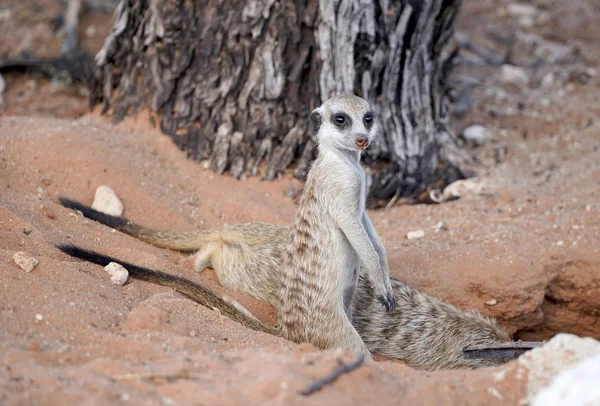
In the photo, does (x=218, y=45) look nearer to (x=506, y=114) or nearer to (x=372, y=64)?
(x=372, y=64)

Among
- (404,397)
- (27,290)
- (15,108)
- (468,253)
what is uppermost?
(404,397)

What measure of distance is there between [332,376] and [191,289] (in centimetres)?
120

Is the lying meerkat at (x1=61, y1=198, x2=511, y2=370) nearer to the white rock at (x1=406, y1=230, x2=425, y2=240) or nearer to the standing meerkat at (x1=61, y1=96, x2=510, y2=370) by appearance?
the standing meerkat at (x1=61, y1=96, x2=510, y2=370)

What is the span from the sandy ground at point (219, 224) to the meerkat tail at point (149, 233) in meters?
0.06

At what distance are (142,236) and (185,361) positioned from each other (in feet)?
4.95

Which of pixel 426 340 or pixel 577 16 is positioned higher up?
pixel 577 16

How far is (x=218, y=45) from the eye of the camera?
4023mm

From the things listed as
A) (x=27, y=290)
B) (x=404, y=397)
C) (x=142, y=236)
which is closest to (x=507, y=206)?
(x=142, y=236)

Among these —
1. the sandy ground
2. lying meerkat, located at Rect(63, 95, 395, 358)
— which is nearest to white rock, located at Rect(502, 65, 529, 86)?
the sandy ground

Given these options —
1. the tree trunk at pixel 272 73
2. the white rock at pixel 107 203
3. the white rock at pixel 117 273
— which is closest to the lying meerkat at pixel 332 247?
the white rock at pixel 117 273

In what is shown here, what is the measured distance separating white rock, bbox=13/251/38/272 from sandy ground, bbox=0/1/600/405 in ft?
0.09

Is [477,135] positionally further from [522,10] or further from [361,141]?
[522,10]

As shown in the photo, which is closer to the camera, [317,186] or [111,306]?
[111,306]

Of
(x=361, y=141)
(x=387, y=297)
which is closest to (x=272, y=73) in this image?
(x=361, y=141)
